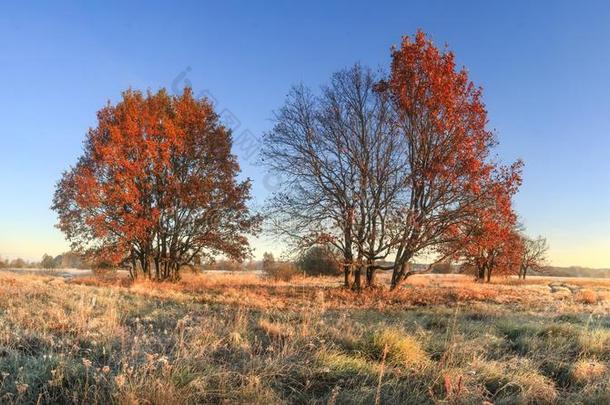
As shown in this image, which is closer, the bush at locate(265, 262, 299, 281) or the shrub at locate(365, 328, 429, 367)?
the shrub at locate(365, 328, 429, 367)

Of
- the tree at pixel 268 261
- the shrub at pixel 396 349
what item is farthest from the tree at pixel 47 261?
the shrub at pixel 396 349

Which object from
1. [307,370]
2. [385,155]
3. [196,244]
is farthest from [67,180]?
[307,370]

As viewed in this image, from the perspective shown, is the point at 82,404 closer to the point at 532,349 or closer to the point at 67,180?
the point at 532,349

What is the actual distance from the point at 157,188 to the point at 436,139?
1439 cm

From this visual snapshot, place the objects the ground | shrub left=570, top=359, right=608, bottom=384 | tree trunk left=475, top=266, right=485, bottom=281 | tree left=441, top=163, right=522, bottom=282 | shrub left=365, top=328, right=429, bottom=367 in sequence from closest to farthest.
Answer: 1. the ground
2. shrub left=570, top=359, right=608, bottom=384
3. shrub left=365, top=328, right=429, bottom=367
4. tree left=441, top=163, right=522, bottom=282
5. tree trunk left=475, top=266, right=485, bottom=281

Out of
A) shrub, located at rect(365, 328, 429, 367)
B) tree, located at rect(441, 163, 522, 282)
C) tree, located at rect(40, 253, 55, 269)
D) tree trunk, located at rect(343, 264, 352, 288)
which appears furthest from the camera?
tree, located at rect(40, 253, 55, 269)

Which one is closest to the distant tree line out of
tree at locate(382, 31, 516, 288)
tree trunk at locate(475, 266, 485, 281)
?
tree at locate(382, 31, 516, 288)

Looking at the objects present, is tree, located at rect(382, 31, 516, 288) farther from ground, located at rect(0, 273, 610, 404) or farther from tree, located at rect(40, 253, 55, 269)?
tree, located at rect(40, 253, 55, 269)

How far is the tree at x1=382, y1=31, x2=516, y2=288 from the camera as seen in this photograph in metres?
18.5

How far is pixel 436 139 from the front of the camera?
19328 millimetres

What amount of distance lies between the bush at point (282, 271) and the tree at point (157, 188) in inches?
286

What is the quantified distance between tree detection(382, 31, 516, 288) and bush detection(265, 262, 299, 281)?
14.4 m

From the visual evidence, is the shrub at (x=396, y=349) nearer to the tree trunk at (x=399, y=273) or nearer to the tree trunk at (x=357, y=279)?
the tree trunk at (x=399, y=273)

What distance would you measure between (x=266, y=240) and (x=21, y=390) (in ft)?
57.5
